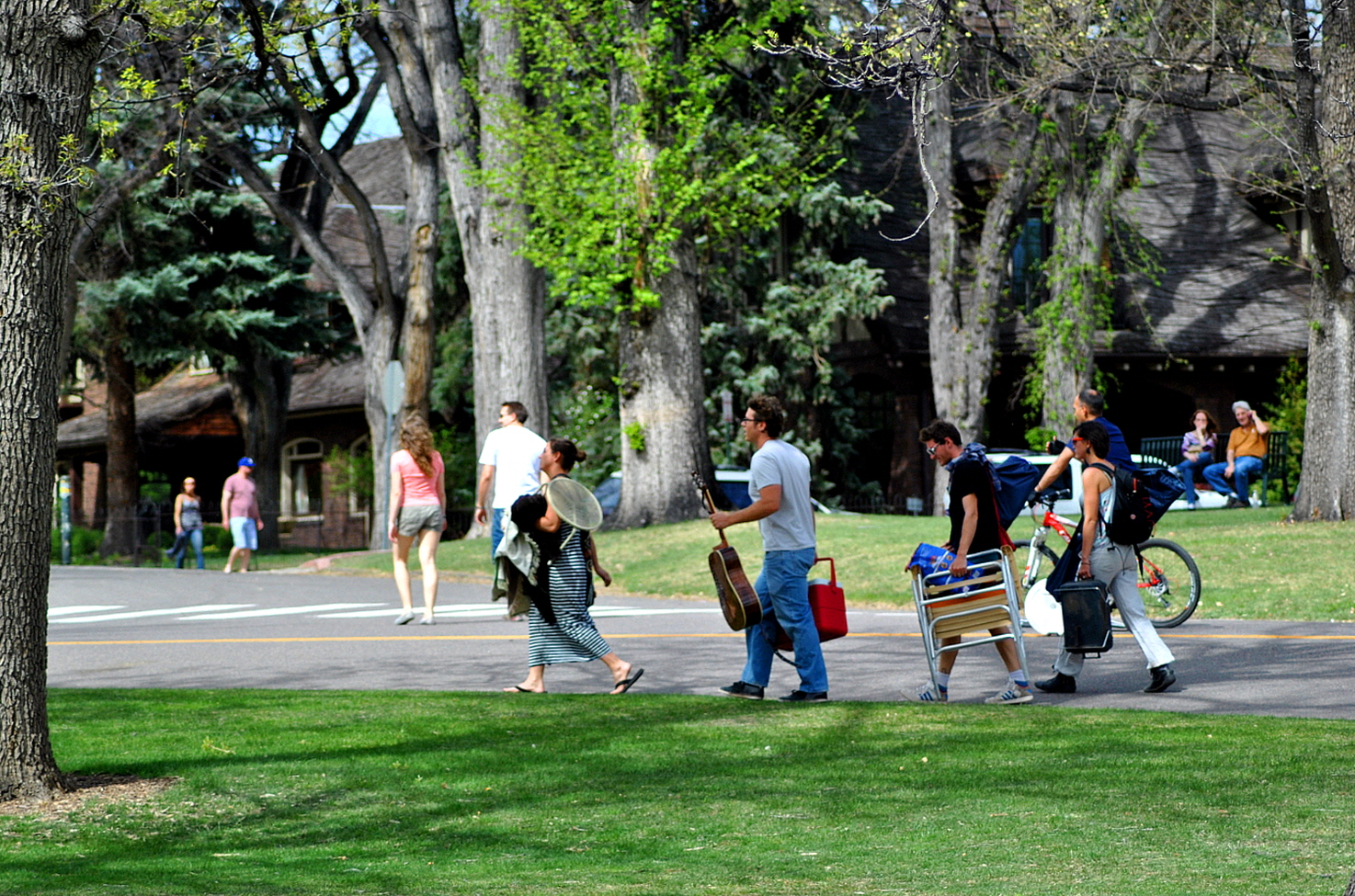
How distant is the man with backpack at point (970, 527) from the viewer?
1016 centimetres

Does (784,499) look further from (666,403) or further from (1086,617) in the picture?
(666,403)

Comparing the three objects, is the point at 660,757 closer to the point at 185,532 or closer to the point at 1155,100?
the point at 1155,100

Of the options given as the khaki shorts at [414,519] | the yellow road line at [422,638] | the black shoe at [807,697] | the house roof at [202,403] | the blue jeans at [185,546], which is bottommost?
the black shoe at [807,697]

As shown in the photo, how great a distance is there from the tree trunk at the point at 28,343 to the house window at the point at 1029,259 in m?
27.2

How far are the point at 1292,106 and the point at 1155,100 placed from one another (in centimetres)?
157

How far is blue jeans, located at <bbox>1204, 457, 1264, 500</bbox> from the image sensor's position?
25.0 meters

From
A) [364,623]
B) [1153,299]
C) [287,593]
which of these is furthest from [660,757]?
[1153,299]

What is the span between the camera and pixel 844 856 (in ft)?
20.0

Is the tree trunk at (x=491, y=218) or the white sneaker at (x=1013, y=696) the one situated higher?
the tree trunk at (x=491, y=218)

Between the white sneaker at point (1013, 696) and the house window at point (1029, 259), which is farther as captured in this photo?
the house window at point (1029, 259)

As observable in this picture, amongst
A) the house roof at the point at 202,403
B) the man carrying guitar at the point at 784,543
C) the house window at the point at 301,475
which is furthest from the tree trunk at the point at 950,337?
the house window at the point at 301,475

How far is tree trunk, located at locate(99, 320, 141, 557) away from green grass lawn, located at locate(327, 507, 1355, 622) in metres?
10.5

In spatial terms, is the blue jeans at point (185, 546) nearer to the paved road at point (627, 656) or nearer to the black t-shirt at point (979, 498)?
the paved road at point (627, 656)

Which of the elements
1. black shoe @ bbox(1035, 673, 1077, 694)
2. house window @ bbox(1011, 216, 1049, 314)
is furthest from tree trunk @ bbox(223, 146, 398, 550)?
black shoe @ bbox(1035, 673, 1077, 694)
